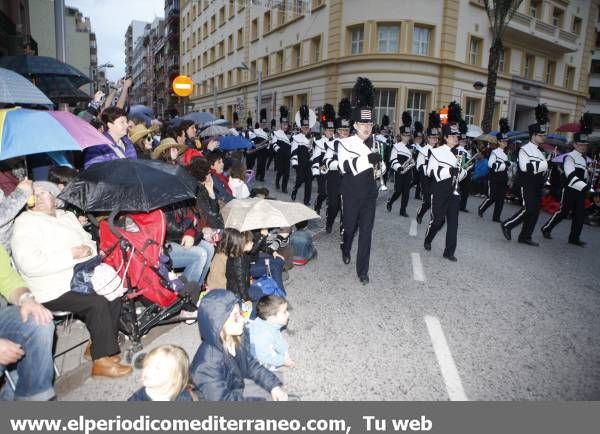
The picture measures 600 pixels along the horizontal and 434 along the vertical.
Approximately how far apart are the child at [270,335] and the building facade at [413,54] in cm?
2204

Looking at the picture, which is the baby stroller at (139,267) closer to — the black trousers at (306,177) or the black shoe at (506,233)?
the black shoe at (506,233)

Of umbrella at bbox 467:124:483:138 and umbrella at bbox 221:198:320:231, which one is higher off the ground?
umbrella at bbox 467:124:483:138

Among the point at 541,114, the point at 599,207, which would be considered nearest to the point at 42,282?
the point at 541,114

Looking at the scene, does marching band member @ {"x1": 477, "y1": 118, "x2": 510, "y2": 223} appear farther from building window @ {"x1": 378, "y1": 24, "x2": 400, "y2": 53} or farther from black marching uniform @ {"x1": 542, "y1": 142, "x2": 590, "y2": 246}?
building window @ {"x1": 378, "y1": 24, "x2": 400, "y2": 53}

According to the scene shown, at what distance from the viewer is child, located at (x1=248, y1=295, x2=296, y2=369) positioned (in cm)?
329

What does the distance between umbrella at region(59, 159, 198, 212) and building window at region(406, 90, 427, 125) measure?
2253cm

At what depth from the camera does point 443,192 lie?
6.86 meters

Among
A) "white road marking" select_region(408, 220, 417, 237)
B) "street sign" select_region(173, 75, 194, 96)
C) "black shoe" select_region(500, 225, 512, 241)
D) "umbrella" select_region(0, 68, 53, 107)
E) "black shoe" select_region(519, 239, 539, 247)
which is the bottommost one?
"black shoe" select_region(519, 239, 539, 247)

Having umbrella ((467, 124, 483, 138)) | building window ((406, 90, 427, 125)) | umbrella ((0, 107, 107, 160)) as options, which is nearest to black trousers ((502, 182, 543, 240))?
umbrella ((0, 107, 107, 160))

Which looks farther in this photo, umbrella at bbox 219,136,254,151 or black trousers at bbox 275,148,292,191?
black trousers at bbox 275,148,292,191

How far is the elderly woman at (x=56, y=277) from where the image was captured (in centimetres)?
305

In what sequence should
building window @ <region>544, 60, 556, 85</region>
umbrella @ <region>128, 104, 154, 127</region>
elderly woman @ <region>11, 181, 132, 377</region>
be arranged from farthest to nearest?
building window @ <region>544, 60, 556, 85</region> → umbrella @ <region>128, 104, 154, 127</region> → elderly woman @ <region>11, 181, 132, 377</region>

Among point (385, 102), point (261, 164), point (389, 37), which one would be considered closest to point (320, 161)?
point (261, 164)

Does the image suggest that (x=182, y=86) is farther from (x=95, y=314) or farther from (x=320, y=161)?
(x=95, y=314)
